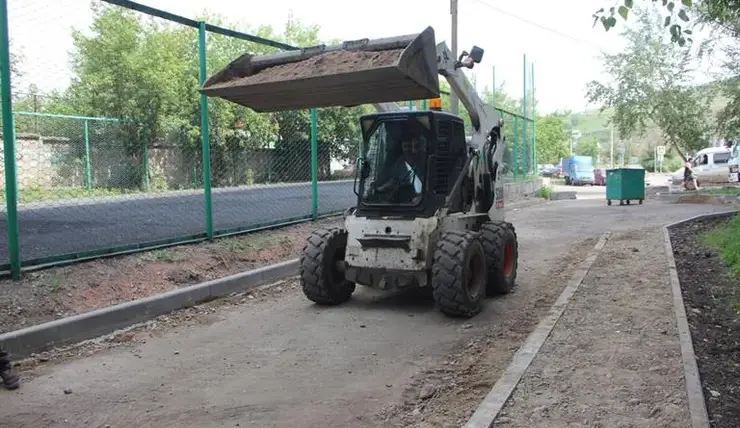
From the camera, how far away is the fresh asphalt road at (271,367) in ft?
13.7

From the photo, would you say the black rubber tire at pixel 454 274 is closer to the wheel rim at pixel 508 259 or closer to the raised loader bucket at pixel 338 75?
the wheel rim at pixel 508 259

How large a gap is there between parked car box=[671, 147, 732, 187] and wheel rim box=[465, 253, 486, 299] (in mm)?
29961

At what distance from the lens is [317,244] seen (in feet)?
23.4

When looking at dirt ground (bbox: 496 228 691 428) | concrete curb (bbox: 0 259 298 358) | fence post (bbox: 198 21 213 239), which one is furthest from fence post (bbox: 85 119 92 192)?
dirt ground (bbox: 496 228 691 428)

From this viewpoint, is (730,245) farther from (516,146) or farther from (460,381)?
(516,146)

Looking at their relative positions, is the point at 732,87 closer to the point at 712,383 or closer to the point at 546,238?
the point at 546,238

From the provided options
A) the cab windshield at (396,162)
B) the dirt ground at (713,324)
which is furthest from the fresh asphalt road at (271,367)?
the dirt ground at (713,324)

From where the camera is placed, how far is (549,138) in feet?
178

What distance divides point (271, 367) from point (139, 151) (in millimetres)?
4649

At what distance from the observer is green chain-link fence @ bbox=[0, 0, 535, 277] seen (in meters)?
7.18

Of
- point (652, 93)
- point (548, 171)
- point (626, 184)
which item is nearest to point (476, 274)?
point (626, 184)

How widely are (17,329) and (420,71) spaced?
4.26 metres

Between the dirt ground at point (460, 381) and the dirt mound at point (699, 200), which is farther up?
the dirt mound at point (699, 200)

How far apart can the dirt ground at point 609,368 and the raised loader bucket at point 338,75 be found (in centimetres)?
270
